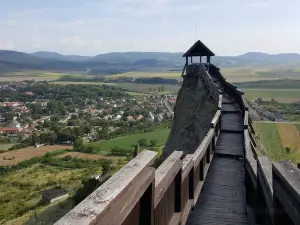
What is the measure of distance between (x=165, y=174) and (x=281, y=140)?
55.8 metres

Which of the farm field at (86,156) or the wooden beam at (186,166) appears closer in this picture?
the wooden beam at (186,166)

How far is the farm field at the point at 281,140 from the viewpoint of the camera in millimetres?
42881

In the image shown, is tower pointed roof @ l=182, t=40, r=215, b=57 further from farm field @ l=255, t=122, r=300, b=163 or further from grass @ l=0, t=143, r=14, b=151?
grass @ l=0, t=143, r=14, b=151

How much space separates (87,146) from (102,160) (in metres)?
13.3

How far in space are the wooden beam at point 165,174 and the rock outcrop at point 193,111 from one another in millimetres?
14261

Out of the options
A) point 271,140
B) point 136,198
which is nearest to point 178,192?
point 136,198

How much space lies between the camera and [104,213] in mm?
1927

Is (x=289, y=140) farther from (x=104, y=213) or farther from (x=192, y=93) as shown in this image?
(x=104, y=213)

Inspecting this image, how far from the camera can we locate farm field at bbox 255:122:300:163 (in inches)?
1688

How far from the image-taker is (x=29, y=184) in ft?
208

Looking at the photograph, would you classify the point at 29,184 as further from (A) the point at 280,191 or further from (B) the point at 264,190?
(A) the point at 280,191

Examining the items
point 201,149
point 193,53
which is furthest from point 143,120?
point 201,149

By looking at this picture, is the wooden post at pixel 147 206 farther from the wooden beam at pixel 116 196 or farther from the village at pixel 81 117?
the village at pixel 81 117

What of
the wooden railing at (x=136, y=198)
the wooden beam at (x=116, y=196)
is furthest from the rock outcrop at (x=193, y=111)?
the wooden beam at (x=116, y=196)
